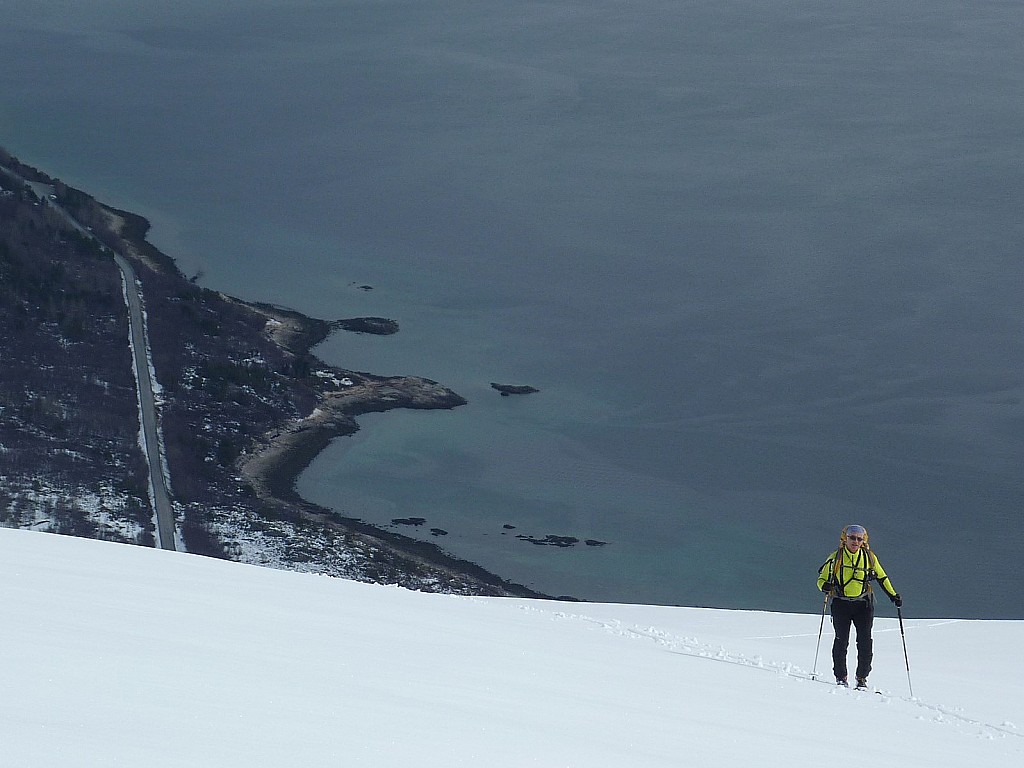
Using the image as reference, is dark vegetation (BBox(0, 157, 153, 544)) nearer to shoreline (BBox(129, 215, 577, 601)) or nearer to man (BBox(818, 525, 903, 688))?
shoreline (BBox(129, 215, 577, 601))

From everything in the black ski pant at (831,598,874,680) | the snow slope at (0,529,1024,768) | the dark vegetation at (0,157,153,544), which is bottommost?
the snow slope at (0,529,1024,768)

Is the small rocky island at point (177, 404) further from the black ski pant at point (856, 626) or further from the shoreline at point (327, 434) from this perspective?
the black ski pant at point (856, 626)

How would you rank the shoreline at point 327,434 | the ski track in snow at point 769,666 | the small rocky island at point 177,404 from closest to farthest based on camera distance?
the ski track in snow at point 769,666 < the small rocky island at point 177,404 < the shoreline at point 327,434

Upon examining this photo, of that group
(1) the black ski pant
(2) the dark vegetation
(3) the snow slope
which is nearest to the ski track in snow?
(3) the snow slope

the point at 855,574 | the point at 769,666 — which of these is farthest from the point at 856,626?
A: the point at 769,666

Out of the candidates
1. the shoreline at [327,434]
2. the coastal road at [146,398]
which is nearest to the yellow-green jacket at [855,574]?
the shoreline at [327,434]

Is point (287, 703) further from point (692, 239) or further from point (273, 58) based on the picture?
point (273, 58)
